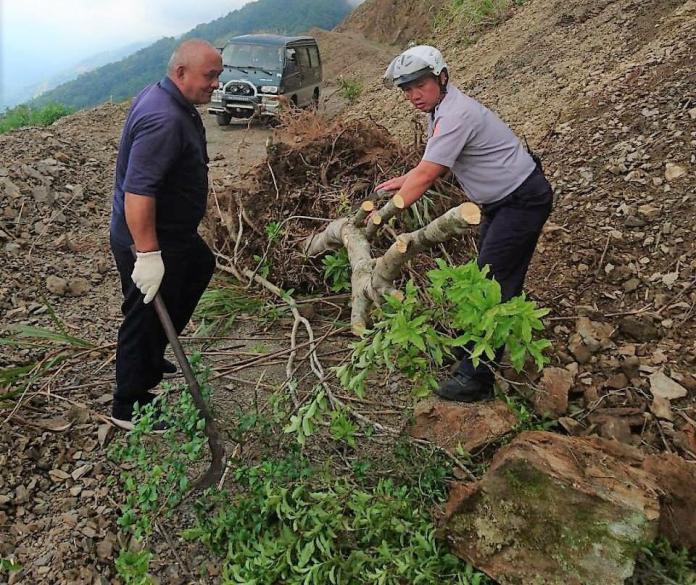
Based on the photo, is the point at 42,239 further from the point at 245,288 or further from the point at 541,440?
the point at 541,440

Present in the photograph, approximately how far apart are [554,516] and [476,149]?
62.4 inches

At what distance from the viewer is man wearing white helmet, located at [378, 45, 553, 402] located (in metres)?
2.63

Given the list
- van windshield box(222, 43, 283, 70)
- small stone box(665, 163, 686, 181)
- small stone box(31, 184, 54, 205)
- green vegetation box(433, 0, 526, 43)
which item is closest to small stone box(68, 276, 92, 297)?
small stone box(31, 184, 54, 205)

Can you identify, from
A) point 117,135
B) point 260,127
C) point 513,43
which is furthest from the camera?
point 260,127

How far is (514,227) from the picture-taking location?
9.21 ft

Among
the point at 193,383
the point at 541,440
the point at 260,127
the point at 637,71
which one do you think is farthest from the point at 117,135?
the point at 541,440

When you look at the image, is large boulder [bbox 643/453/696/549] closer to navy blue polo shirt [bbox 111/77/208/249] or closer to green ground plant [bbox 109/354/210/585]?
green ground plant [bbox 109/354/210/585]

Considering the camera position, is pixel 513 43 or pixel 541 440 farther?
pixel 513 43

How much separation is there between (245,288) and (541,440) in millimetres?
2501

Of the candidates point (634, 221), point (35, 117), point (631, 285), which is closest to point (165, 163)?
point (631, 285)

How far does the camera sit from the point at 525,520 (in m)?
1.97

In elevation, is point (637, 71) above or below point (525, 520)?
below

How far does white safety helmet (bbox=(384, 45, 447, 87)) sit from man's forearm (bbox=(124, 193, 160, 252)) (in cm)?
117

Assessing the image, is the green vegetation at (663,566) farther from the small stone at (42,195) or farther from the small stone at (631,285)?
the small stone at (42,195)
